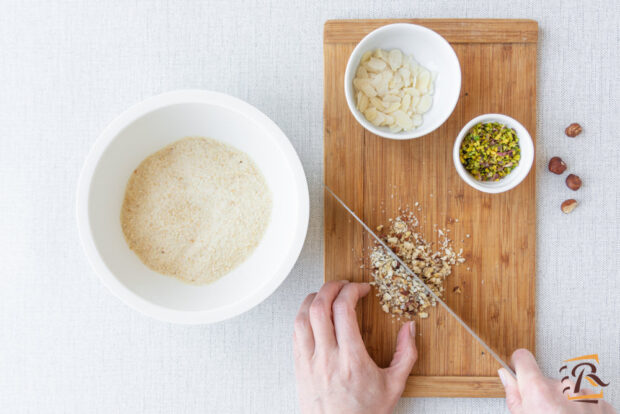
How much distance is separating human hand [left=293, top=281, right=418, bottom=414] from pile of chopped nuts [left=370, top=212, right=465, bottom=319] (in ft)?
0.14

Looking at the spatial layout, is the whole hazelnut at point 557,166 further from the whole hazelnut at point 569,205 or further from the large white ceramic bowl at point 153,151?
the large white ceramic bowl at point 153,151

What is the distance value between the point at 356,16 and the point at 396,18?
8 cm

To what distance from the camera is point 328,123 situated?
839 mm

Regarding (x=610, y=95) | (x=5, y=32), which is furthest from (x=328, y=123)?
(x=5, y=32)

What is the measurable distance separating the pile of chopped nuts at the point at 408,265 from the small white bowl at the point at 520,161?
12cm

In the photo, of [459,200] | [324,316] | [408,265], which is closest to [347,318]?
[324,316]

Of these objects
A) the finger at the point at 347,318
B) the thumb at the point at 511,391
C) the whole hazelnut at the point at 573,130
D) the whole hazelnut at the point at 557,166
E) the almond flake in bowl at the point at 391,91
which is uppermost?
the almond flake in bowl at the point at 391,91

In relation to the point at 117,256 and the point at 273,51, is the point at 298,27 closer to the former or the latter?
the point at 273,51

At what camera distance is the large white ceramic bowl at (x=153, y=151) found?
721 mm

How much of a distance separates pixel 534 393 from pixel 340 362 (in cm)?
34

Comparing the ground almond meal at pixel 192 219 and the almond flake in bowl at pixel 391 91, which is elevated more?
the almond flake in bowl at pixel 391 91

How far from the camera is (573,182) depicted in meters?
0.85
